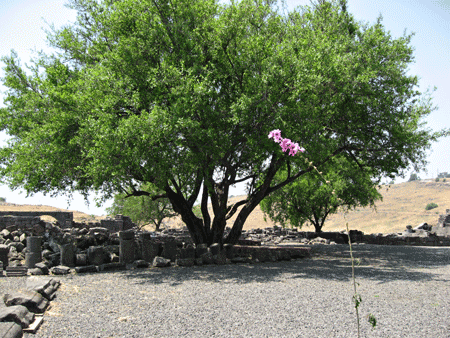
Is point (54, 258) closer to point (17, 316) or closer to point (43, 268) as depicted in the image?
point (43, 268)

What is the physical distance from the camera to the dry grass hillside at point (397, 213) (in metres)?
57.4

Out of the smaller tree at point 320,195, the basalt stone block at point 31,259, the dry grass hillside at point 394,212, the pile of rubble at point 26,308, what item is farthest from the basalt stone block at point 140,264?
the dry grass hillside at point 394,212

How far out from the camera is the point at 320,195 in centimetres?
2944

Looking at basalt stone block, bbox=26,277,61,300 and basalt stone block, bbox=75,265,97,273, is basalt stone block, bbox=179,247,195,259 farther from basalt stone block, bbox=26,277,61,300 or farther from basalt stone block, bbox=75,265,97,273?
basalt stone block, bbox=26,277,61,300

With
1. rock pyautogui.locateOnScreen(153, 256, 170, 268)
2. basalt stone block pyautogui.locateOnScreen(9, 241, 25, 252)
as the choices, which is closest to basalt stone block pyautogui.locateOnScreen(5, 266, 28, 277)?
basalt stone block pyautogui.locateOnScreen(9, 241, 25, 252)

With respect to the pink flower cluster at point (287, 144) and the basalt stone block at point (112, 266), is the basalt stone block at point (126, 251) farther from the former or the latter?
the pink flower cluster at point (287, 144)

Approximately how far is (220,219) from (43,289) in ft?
31.9

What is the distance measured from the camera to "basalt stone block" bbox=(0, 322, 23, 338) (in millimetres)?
5023

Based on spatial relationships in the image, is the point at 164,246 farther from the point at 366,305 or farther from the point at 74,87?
the point at 366,305

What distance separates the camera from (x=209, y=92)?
1289cm

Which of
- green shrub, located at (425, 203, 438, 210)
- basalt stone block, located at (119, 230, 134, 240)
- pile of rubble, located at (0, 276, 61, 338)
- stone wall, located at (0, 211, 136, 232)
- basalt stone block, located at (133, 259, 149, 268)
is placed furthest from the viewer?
green shrub, located at (425, 203, 438, 210)

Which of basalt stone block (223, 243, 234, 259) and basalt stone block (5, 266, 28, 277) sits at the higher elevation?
basalt stone block (223, 243, 234, 259)

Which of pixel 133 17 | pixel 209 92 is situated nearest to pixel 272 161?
pixel 209 92

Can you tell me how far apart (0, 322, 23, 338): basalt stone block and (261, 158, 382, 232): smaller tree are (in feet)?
68.8
